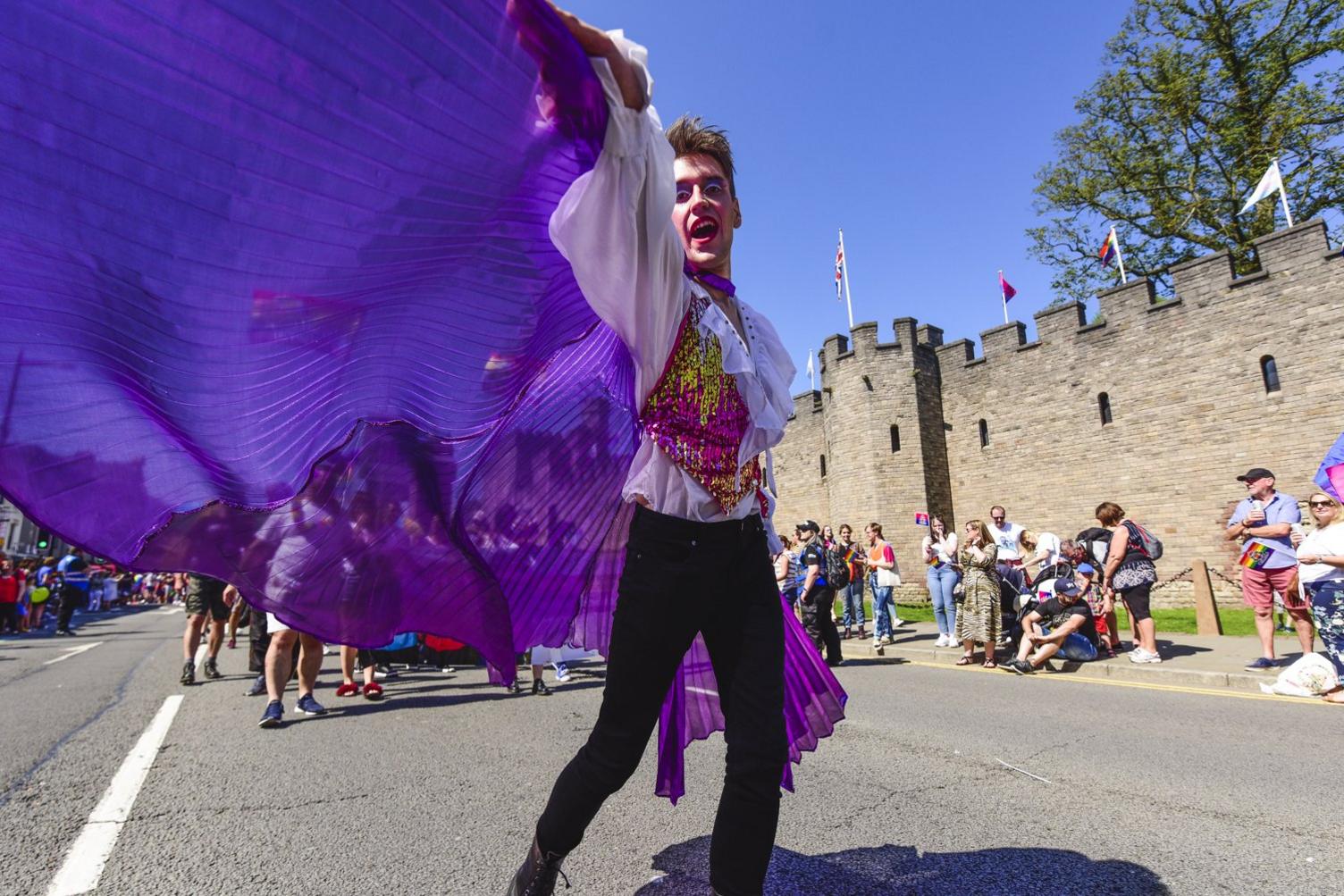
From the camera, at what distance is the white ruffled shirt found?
172 centimetres

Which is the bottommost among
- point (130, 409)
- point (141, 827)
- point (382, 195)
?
point (141, 827)

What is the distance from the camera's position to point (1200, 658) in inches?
351

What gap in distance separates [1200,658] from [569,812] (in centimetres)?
959

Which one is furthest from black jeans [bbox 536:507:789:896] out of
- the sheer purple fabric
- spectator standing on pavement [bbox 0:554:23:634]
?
spectator standing on pavement [bbox 0:554:23:634]

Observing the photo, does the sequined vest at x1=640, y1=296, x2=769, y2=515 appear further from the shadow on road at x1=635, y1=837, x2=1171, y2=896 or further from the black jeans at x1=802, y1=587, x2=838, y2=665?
the black jeans at x1=802, y1=587, x2=838, y2=665

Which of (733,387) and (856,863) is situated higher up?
(733,387)

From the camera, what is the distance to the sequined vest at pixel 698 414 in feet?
6.80

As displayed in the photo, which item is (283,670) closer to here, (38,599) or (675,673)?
(675,673)

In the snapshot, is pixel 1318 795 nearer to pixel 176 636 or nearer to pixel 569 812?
pixel 569 812

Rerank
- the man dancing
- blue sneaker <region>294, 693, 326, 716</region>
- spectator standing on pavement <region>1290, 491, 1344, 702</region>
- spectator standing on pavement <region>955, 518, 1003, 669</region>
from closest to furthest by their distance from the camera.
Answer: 1. the man dancing
2. spectator standing on pavement <region>1290, 491, 1344, 702</region>
3. blue sneaker <region>294, 693, 326, 716</region>
4. spectator standing on pavement <region>955, 518, 1003, 669</region>

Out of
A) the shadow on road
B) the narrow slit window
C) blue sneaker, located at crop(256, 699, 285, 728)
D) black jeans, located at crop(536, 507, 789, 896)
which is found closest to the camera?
black jeans, located at crop(536, 507, 789, 896)

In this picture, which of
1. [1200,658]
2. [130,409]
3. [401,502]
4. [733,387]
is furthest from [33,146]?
[1200,658]

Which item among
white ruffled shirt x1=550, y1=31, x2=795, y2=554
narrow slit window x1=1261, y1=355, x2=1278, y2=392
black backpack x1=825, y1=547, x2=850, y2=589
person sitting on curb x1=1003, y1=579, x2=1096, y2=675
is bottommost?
person sitting on curb x1=1003, y1=579, x2=1096, y2=675

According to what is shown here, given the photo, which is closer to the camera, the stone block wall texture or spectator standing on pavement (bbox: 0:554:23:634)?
the stone block wall texture
